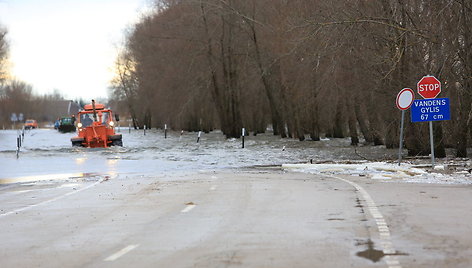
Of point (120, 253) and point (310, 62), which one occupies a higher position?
point (310, 62)

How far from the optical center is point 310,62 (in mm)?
34000

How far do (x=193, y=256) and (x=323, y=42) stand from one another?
19173 millimetres

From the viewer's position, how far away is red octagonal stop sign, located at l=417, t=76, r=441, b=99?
20875 mm

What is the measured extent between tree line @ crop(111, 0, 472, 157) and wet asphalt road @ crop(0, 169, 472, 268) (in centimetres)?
1021

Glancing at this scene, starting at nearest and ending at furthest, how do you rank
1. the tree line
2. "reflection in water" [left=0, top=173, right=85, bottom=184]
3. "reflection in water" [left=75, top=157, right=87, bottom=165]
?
"reflection in water" [left=0, top=173, right=85, bottom=184] → the tree line → "reflection in water" [left=75, top=157, right=87, bottom=165]

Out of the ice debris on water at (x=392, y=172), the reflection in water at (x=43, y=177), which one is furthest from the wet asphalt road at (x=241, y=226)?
the reflection in water at (x=43, y=177)

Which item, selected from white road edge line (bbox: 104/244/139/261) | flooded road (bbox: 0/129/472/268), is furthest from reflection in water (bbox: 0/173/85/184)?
white road edge line (bbox: 104/244/139/261)

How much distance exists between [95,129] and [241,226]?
32244 mm

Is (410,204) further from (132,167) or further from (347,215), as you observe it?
(132,167)

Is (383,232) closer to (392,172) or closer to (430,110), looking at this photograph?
(392,172)

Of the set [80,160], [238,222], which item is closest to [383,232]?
[238,222]

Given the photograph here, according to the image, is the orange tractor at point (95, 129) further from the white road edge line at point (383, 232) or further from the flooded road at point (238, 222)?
the white road edge line at point (383, 232)

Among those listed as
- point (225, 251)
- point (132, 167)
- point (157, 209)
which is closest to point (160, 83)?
point (132, 167)

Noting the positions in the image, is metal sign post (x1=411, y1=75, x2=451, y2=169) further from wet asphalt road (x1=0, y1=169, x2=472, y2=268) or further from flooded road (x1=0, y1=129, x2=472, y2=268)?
wet asphalt road (x1=0, y1=169, x2=472, y2=268)
